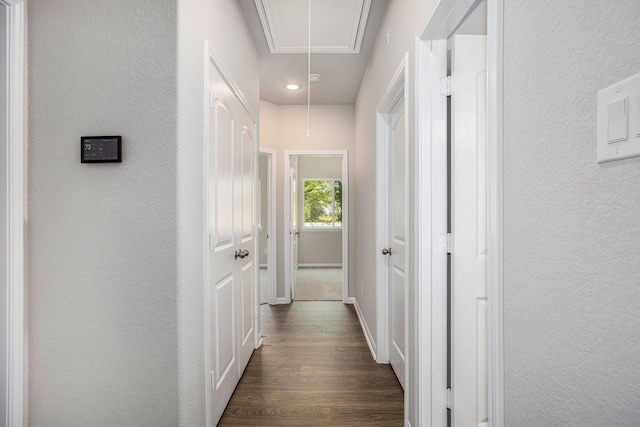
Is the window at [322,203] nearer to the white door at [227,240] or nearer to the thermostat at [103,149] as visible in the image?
the white door at [227,240]

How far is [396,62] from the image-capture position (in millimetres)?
2109

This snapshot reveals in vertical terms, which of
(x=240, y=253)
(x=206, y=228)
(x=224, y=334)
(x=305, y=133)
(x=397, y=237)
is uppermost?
(x=305, y=133)

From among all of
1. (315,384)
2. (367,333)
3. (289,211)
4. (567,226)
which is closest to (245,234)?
(315,384)

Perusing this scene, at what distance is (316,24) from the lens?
2.67m

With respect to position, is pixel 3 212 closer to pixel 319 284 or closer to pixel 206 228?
pixel 206 228

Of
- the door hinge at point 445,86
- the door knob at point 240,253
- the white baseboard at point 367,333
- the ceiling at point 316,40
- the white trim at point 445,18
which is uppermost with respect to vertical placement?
the ceiling at point 316,40

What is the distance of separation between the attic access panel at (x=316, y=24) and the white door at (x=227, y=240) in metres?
0.72

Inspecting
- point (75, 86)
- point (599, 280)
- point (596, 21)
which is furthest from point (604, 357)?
point (75, 86)

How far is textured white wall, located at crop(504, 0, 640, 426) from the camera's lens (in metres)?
0.56

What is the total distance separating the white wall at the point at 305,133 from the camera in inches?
179

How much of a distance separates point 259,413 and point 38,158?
5.70 ft

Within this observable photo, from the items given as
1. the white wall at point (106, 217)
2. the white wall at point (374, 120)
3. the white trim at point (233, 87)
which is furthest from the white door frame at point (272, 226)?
the white wall at point (106, 217)

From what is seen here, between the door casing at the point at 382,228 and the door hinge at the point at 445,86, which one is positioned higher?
the door hinge at the point at 445,86

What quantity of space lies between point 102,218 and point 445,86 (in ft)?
5.23
